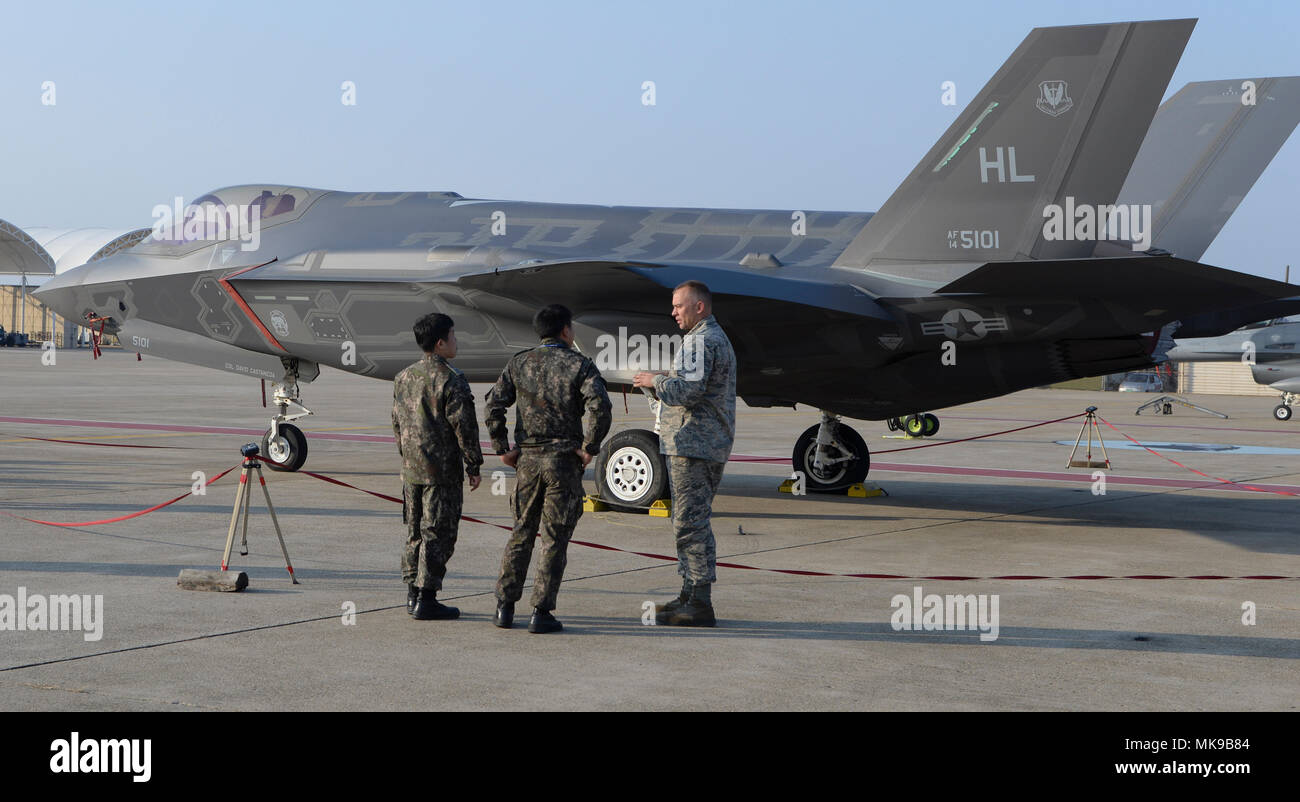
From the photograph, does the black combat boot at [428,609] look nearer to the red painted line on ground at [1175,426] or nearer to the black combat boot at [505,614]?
the black combat boot at [505,614]

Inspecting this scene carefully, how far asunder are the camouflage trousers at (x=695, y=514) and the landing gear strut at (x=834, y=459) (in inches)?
297

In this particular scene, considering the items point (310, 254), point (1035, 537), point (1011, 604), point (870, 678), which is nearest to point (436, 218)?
point (310, 254)

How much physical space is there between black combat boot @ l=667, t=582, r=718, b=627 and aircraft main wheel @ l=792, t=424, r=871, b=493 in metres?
7.73

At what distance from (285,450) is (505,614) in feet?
30.1

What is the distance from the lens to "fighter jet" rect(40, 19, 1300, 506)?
11.3 m

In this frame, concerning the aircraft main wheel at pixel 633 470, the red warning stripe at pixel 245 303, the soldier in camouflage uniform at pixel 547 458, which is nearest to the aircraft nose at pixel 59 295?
the red warning stripe at pixel 245 303

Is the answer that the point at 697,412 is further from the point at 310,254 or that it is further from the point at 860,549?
the point at 310,254

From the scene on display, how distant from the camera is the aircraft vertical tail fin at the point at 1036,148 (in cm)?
1117

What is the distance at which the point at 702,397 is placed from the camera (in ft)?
24.7

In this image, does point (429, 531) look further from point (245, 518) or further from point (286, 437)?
point (286, 437)

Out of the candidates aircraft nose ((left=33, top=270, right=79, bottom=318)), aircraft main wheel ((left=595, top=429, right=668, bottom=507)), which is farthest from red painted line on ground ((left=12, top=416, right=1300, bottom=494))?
aircraft main wheel ((left=595, top=429, right=668, bottom=507))

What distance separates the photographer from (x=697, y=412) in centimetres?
759

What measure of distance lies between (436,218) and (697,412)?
8.36 metres
